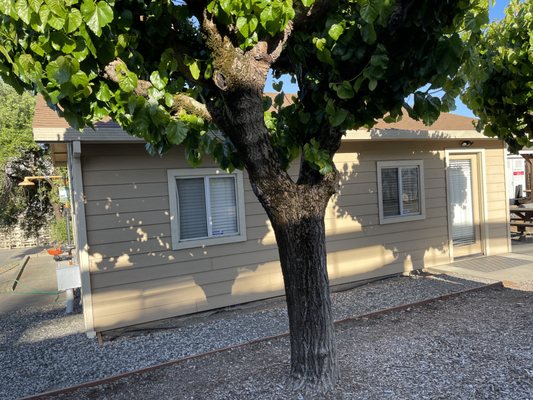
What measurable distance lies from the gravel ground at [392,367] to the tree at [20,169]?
680 inches

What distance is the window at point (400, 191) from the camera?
796cm

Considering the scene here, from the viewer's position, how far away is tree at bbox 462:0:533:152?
4.35 meters

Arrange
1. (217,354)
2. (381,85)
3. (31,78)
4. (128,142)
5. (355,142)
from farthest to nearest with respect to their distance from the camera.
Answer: (355,142), (128,142), (217,354), (381,85), (31,78)

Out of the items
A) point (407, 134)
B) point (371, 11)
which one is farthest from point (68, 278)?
point (407, 134)

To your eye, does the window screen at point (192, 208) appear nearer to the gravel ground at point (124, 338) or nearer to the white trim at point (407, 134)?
the gravel ground at point (124, 338)

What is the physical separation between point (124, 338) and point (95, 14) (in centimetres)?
445

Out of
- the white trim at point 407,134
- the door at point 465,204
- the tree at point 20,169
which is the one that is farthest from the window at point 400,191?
the tree at point 20,169

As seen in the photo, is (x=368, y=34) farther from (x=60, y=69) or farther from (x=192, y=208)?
(x=192, y=208)

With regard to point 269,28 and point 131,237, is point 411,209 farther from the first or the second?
point 269,28

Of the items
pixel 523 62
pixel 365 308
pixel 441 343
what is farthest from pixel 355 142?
pixel 441 343

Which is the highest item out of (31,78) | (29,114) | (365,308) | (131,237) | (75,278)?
(29,114)

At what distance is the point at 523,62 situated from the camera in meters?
4.31

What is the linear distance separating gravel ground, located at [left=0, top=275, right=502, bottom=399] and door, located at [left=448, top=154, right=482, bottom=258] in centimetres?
194

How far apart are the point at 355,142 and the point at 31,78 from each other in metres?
5.95
